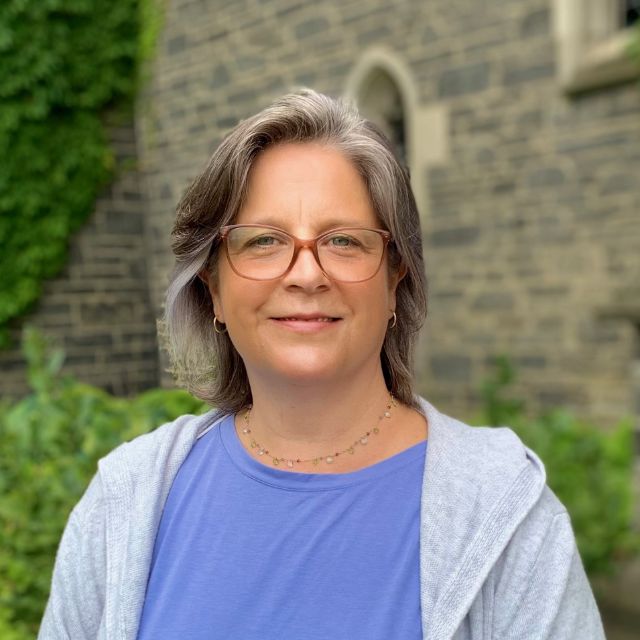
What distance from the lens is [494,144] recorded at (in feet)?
21.2

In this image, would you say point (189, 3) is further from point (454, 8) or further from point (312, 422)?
point (312, 422)

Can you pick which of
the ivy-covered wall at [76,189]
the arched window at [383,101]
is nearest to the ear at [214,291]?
the arched window at [383,101]

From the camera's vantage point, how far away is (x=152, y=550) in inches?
52.5

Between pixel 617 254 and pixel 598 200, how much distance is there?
0.41 metres

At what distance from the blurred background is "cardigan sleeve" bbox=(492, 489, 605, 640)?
1.25 m

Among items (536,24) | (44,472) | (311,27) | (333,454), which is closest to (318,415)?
(333,454)

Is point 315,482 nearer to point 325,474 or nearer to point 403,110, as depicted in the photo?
point 325,474

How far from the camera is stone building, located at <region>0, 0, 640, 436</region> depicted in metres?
5.83

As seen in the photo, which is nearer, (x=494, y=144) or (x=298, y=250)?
(x=298, y=250)

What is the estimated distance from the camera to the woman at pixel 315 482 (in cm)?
117

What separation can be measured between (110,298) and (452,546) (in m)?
8.64

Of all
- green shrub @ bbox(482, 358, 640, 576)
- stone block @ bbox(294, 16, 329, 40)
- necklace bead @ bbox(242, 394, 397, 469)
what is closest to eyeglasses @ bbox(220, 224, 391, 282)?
necklace bead @ bbox(242, 394, 397, 469)

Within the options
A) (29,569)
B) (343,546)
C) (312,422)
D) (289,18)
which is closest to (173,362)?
(312,422)

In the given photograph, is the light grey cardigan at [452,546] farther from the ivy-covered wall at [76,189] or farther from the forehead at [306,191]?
the ivy-covered wall at [76,189]
